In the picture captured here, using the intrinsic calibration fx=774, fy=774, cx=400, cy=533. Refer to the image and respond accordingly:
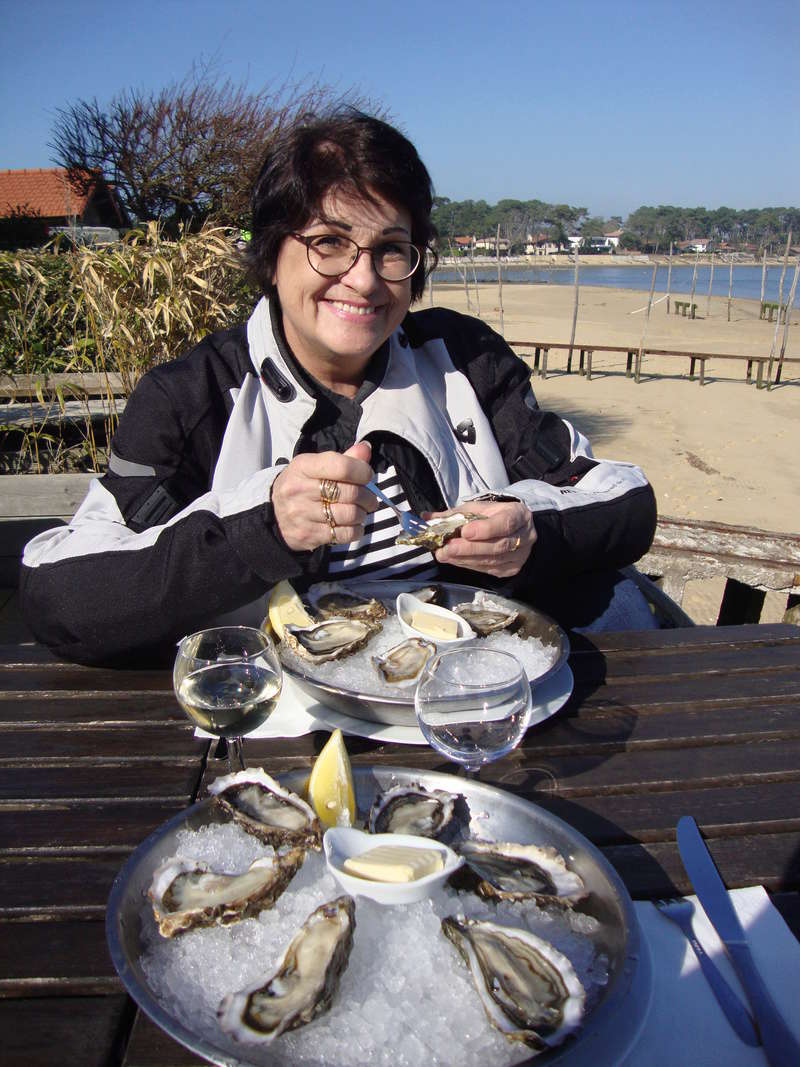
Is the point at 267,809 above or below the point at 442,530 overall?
below

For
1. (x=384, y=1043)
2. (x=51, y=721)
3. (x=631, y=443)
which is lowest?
(x=631, y=443)

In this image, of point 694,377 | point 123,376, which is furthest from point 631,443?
point 123,376

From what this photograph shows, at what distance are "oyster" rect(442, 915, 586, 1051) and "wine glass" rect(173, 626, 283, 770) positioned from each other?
482 mm

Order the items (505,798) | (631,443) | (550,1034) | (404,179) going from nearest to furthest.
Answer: (550,1034) → (505,798) → (404,179) → (631,443)

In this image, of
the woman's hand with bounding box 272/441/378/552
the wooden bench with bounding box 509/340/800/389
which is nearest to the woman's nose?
the woman's hand with bounding box 272/441/378/552

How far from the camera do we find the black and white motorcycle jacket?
5.37 ft

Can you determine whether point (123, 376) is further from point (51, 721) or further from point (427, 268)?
point (51, 721)

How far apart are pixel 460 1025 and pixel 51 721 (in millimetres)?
1057

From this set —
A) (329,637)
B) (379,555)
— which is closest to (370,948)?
(329,637)

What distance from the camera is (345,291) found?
2.13m

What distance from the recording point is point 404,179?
6.97 ft

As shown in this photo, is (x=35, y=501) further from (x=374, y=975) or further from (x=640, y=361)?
(x=640, y=361)

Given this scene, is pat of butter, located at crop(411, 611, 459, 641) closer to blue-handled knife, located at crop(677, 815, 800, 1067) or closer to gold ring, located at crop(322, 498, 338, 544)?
gold ring, located at crop(322, 498, 338, 544)

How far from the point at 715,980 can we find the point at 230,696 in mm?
735
